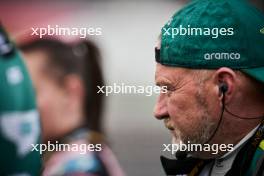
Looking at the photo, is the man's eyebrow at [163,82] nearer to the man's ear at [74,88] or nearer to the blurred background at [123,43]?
the blurred background at [123,43]

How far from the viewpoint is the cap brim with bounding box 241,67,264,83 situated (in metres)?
1.79

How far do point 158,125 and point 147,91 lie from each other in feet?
0.48

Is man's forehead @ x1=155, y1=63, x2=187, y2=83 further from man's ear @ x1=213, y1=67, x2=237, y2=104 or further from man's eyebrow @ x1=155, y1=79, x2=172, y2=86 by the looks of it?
man's ear @ x1=213, y1=67, x2=237, y2=104

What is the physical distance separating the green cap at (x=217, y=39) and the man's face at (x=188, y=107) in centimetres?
4

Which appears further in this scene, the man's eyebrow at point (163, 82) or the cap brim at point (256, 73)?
the man's eyebrow at point (163, 82)

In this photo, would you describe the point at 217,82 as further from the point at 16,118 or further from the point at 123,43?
the point at 16,118

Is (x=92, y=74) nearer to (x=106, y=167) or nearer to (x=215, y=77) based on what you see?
(x=106, y=167)

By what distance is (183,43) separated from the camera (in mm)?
1879

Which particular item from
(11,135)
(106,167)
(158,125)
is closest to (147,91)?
(158,125)

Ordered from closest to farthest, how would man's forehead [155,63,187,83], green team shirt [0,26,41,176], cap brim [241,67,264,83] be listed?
cap brim [241,67,264,83] < man's forehead [155,63,187,83] < green team shirt [0,26,41,176]

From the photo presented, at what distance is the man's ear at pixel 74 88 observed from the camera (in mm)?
2320

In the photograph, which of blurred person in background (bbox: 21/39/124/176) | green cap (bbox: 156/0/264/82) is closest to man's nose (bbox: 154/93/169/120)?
green cap (bbox: 156/0/264/82)

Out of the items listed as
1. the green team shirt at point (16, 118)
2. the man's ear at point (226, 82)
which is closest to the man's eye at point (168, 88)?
the man's ear at point (226, 82)

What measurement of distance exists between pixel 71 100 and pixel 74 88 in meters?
0.05
